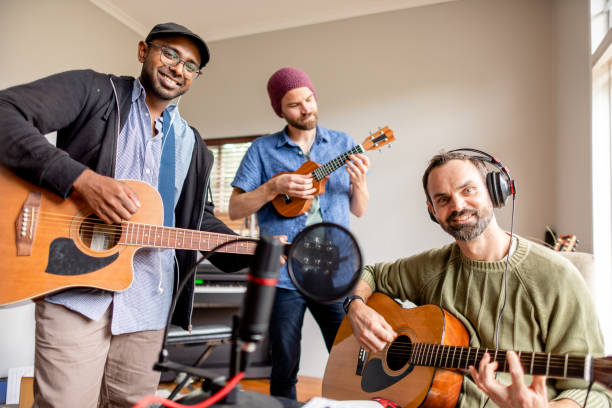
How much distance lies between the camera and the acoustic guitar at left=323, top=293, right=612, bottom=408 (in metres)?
1.12

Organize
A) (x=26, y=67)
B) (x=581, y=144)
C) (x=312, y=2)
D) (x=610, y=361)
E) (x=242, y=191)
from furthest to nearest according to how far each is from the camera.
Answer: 1. (x=312, y=2)
2. (x=26, y=67)
3. (x=581, y=144)
4. (x=242, y=191)
5. (x=610, y=361)

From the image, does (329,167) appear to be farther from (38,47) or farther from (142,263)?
(38,47)

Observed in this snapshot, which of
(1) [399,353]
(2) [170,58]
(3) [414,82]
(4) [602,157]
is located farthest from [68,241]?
(3) [414,82]

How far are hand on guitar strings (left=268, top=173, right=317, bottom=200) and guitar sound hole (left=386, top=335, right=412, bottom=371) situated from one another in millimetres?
733

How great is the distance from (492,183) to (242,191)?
1153mm

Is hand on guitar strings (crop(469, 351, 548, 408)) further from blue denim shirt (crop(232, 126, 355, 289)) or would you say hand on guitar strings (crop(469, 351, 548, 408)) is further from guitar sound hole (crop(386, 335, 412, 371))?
blue denim shirt (crop(232, 126, 355, 289))

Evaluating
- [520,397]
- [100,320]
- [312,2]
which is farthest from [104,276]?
[312,2]

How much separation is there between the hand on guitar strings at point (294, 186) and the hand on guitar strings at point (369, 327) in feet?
1.81

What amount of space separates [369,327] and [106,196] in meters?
0.95

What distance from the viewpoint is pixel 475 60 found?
304 cm

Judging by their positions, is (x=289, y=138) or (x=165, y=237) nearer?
(x=165, y=237)

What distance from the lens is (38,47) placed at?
9.72ft

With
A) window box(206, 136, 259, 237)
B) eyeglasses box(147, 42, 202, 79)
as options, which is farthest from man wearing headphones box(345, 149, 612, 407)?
window box(206, 136, 259, 237)

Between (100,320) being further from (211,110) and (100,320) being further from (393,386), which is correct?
(211,110)
